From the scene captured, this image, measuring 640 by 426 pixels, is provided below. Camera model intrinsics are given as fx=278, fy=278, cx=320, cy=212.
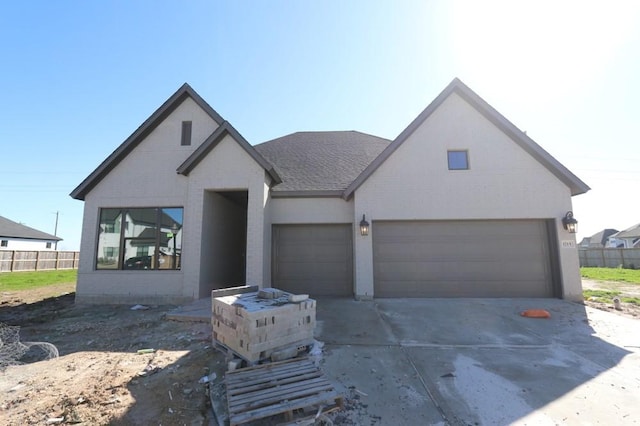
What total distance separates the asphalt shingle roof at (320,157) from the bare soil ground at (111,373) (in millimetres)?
5751

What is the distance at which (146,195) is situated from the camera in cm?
927

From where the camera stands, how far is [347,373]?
13.2 feet

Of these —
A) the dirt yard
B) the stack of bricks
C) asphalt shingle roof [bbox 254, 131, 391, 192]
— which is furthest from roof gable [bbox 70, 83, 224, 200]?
the stack of bricks

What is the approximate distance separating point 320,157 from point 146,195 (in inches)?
273

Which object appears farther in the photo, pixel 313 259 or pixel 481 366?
pixel 313 259

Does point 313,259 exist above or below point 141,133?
below

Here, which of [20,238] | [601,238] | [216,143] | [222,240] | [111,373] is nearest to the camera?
[111,373]

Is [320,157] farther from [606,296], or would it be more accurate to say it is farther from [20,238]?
[20,238]

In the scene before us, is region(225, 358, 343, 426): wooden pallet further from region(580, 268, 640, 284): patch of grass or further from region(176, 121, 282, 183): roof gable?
region(580, 268, 640, 284): patch of grass

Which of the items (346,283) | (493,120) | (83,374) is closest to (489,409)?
(83,374)

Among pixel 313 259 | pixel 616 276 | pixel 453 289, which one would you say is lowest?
pixel 616 276

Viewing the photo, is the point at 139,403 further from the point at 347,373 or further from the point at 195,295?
the point at 195,295

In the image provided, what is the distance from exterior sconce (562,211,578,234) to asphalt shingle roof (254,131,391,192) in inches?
269

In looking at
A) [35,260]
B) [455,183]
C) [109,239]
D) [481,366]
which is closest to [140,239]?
[109,239]
